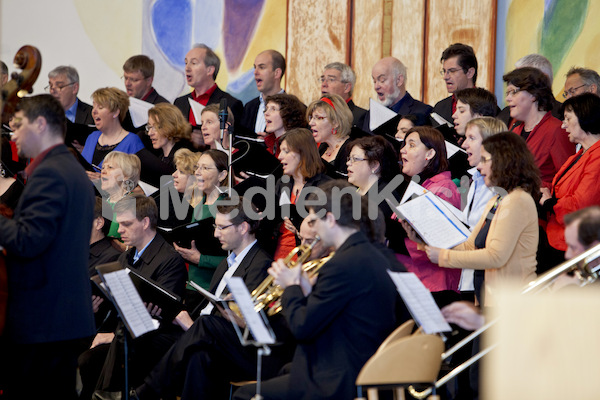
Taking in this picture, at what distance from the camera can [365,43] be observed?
7410 mm

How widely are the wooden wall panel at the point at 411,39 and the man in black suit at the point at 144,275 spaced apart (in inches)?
122

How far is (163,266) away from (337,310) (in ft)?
5.66

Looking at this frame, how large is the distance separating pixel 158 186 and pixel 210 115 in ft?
2.10

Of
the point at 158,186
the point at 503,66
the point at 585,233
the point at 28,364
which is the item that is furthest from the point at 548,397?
the point at 503,66

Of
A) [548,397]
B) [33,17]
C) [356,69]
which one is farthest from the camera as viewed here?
[33,17]

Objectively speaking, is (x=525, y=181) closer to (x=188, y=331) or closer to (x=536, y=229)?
(x=536, y=229)

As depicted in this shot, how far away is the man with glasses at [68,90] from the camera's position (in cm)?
686

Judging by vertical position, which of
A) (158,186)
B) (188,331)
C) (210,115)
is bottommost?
(188,331)

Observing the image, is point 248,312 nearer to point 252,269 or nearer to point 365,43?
point 252,269

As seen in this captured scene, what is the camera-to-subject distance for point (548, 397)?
75.3 inches

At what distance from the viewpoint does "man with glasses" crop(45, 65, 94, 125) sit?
6.86m

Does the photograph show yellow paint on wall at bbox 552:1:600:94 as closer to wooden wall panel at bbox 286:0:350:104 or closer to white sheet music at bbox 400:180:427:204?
wooden wall panel at bbox 286:0:350:104

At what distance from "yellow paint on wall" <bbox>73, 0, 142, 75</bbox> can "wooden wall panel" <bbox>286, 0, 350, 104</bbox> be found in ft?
6.26

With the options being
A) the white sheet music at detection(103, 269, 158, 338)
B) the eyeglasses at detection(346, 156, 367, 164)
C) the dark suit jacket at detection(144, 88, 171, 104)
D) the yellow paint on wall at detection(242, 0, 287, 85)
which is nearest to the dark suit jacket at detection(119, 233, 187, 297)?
the white sheet music at detection(103, 269, 158, 338)
